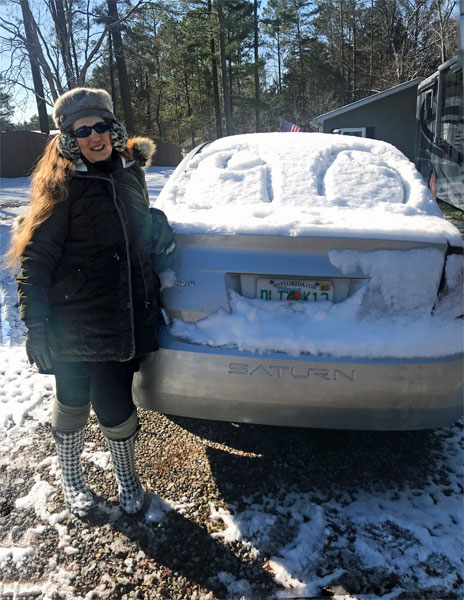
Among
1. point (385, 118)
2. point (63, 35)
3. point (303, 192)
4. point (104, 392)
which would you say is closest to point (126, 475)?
point (104, 392)

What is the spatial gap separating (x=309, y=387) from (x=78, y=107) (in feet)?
5.13

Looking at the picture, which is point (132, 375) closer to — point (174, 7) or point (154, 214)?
point (154, 214)

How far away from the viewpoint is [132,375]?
7.13 feet

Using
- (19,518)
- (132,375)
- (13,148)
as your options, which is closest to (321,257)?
(132,375)

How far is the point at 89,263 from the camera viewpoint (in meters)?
1.97

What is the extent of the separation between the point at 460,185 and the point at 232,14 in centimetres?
3210

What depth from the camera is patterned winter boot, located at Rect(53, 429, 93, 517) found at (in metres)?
2.21

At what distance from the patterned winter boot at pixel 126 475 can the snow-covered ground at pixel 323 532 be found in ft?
0.24

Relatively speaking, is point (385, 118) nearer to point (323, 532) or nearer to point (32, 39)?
point (32, 39)

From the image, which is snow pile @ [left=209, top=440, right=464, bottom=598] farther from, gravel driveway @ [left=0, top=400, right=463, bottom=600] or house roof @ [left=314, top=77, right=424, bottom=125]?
house roof @ [left=314, top=77, right=424, bottom=125]

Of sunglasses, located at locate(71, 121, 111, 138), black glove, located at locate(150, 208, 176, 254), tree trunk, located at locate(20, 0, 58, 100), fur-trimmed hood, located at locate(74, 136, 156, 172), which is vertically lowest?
black glove, located at locate(150, 208, 176, 254)

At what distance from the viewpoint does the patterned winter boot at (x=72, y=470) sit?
2.21 metres

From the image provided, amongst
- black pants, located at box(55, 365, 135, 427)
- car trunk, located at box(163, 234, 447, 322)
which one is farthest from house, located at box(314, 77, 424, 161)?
black pants, located at box(55, 365, 135, 427)

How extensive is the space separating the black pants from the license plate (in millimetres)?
716
